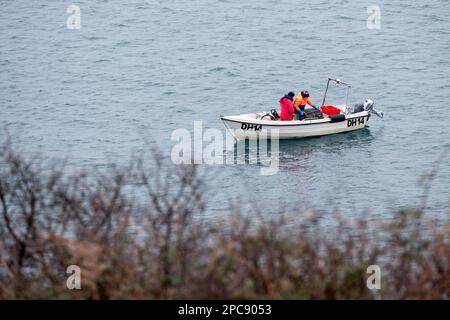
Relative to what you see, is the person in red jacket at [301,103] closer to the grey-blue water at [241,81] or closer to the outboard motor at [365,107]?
the grey-blue water at [241,81]

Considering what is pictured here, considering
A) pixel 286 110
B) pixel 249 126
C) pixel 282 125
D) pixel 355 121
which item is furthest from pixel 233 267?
pixel 355 121

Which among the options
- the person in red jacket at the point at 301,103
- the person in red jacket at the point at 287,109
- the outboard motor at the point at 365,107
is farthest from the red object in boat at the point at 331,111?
the person in red jacket at the point at 287,109

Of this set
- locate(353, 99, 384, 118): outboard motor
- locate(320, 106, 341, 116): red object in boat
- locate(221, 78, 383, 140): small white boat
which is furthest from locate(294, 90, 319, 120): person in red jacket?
locate(353, 99, 384, 118): outboard motor

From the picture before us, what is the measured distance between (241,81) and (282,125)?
1070 centimetres

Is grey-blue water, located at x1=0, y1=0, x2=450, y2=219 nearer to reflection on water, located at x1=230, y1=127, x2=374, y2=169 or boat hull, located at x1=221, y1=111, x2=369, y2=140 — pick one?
reflection on water, located at x1=230, y1=127, x2=374, y2=169

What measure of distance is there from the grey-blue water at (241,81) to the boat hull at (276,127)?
18.2 inches

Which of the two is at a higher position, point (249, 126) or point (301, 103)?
point (301, 103)

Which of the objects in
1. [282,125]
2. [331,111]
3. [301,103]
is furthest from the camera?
[331,111]

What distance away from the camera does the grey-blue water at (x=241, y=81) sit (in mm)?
32938

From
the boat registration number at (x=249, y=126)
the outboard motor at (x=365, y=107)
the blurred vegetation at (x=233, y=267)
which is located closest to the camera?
the blurred vegetation at (x=233, y=267)

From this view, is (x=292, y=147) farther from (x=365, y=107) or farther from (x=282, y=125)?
(x=365, y=107)

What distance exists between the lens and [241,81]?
45781 mm

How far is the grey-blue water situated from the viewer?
3294 cm
